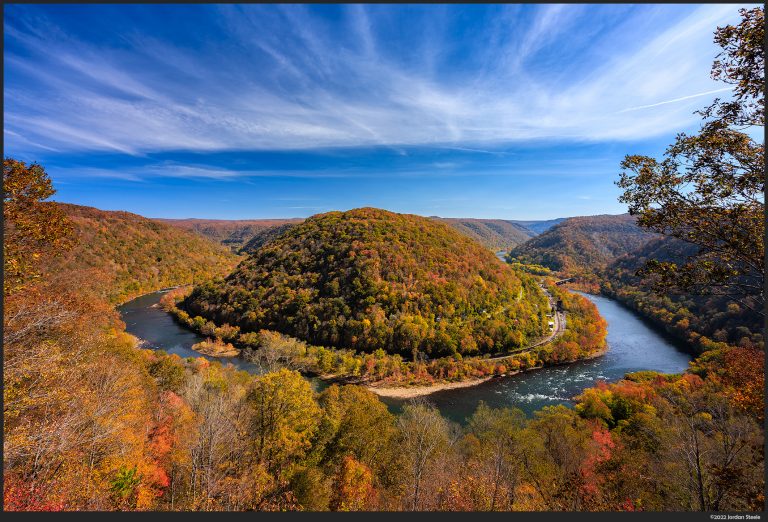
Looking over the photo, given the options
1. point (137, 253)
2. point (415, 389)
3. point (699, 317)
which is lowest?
point (415, 389)

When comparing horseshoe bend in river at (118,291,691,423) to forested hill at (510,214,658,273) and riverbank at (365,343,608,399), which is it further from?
forested hill at (510,214,658,273)

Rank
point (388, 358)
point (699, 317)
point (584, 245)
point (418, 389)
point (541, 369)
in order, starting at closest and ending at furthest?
point (418, 389), point (388, 358), point (541, 369), point (699, 317), point (584, 245)

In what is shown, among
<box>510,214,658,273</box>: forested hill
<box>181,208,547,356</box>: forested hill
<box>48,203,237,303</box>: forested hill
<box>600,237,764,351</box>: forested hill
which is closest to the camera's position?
<box>600,237,764,351</box>: forested hill

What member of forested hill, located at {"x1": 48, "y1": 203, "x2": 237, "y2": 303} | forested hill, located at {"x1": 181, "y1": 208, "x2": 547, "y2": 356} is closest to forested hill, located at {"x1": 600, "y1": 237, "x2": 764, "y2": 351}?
forested hill, located at {"x1": 181, "y1": 208, "x2": 547, "y2": 356}

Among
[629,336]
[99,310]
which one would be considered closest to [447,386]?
[99,310]

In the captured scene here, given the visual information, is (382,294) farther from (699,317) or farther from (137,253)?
(137,253)

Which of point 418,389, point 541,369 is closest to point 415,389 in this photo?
point 418,389

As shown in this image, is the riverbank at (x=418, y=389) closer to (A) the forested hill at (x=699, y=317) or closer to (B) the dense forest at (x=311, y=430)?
(B) the dense forest at (x=311, y=430)
